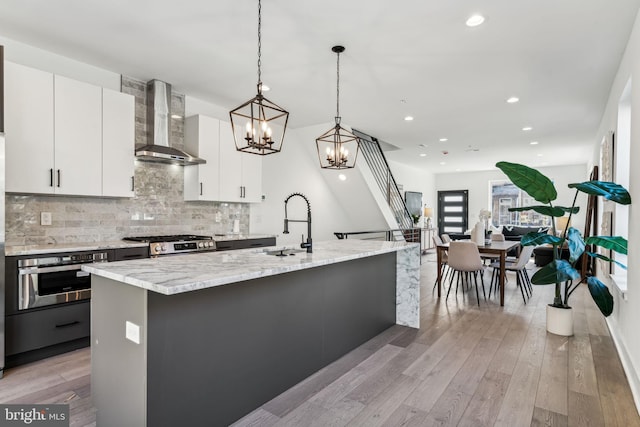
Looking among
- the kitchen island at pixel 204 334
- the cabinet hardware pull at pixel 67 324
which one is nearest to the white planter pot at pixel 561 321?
the kitchen island at pixel 204 334

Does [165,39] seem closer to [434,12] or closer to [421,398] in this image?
[434,12]

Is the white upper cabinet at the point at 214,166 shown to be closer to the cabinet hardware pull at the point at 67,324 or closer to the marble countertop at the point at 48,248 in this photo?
the marble countertop at the point at 48,248

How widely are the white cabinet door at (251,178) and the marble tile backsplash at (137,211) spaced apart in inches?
13.5

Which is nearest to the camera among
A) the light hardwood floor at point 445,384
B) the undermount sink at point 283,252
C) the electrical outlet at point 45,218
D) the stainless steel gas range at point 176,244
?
the light hardwood floor at point 445,384

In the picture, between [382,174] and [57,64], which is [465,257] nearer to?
[382,174]

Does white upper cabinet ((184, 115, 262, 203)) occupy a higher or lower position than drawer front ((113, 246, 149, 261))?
higher

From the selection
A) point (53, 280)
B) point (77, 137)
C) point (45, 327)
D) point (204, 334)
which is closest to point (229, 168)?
point (77, 137)

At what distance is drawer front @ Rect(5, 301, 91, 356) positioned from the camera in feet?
9.12

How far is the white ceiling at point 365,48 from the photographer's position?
2768 mm

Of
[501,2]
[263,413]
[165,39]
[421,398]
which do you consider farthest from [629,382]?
[165,39]

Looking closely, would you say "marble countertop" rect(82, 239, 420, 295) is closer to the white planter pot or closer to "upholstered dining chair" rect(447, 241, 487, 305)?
the white planter pot

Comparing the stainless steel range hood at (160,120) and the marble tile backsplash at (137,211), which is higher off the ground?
the stainless steel range hood at (160,120)

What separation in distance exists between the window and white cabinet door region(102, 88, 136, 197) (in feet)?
37.5

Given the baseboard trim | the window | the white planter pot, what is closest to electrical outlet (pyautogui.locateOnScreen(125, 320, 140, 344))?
the baseboard trim
